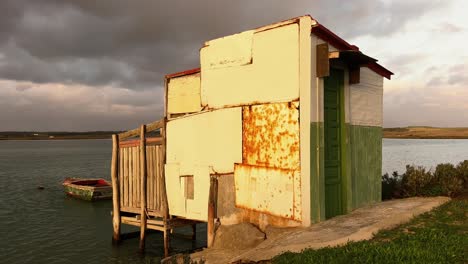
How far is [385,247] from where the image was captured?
22.8 ft

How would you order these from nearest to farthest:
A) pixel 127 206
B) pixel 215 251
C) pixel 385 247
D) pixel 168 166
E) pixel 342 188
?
pixel 385 247
pixel 215 251
pixel 342 188
pixel 168 166
pixel 127 206

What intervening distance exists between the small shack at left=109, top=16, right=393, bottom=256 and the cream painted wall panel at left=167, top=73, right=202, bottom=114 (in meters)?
0.04

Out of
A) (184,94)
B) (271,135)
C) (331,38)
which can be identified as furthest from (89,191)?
(331,38)

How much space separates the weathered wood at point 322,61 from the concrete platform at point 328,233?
3.76m

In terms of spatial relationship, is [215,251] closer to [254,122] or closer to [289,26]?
[254,122]

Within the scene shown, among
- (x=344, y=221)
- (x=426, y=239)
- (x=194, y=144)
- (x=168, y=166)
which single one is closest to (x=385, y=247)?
(x=426, y=239)

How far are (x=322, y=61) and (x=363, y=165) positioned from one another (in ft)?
14.0

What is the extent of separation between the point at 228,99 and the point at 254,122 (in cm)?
127

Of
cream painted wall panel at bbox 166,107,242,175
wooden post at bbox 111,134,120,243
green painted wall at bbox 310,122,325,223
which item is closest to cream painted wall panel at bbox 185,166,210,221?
cream painted wall panel at bbox 166,107,242,175

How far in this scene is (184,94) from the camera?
42.7ft

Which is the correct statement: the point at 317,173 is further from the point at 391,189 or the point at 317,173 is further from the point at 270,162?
the point at 391,189

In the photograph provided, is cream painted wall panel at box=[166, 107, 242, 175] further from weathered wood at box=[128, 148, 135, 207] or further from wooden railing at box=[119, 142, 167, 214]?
weathered wood at box=[128, 148, 135, 207]

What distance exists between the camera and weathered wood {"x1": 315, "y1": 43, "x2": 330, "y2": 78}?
30.6ft

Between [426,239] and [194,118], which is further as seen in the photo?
[194,118]
